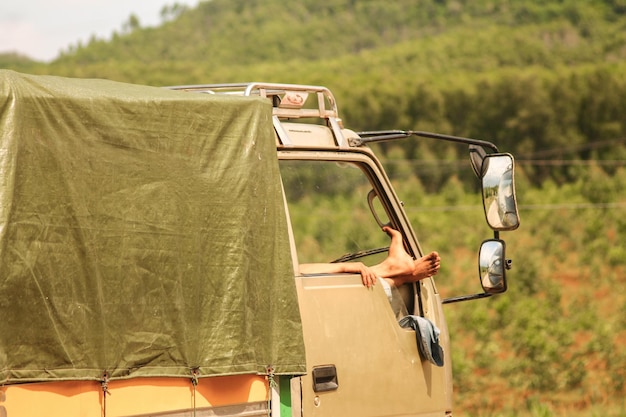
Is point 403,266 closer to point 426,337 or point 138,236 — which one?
point 426,337

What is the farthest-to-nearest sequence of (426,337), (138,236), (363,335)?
(426,337)
(363,335)
(138,236)

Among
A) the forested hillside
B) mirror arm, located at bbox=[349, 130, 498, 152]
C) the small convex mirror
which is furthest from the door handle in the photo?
the forested hillside

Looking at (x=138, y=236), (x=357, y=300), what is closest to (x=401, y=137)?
(x=357, y=300)

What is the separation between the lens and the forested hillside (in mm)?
19391

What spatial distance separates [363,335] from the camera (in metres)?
5.07

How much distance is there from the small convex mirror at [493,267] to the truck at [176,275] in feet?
0.54

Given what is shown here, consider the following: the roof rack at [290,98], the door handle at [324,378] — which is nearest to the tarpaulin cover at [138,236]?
the door handle at [324,378]

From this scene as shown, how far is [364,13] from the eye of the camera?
3991 inches

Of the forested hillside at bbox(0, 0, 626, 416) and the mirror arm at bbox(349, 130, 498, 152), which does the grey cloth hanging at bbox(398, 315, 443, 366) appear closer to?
the mirror arm at bbox(349, 130, 498, 152)

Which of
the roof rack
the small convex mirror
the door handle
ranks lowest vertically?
the door handle

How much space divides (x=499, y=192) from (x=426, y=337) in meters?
0.88

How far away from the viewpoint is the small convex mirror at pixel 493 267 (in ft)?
18.0

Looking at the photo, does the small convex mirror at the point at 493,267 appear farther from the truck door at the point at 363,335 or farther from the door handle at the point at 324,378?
the door handle at the point at 324,378

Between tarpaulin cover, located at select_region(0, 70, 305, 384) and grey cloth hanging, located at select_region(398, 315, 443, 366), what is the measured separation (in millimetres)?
931
